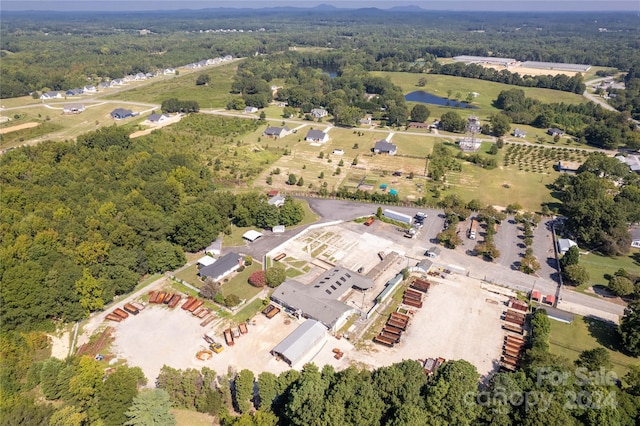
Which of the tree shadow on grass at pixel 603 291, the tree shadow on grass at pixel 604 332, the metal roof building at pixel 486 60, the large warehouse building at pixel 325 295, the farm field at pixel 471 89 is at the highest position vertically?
the large warehouse building at pixel 325 295

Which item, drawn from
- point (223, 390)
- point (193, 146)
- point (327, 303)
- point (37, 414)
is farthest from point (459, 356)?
point (193, 146)

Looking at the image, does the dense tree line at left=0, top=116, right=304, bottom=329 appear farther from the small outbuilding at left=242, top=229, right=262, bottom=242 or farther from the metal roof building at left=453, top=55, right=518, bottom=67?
the metal roof building at left=453, top=55, right=518, bottom=67

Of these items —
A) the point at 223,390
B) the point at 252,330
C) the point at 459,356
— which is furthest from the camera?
the point at 252,330

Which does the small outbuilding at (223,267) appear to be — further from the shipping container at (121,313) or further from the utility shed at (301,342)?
the utility shed at (301,342)

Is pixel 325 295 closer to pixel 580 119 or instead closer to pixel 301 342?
pixel 301 342

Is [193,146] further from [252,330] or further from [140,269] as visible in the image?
[252,330]

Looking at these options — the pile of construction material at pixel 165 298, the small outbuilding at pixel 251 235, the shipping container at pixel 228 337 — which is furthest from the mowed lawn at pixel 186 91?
the shipping container at pixel 228 337

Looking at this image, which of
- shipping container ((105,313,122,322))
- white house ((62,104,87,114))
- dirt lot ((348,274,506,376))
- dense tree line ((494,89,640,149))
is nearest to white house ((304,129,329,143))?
dense tree line ((494,89,640,149))
